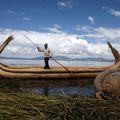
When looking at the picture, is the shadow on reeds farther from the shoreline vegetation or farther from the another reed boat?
the another reed boat

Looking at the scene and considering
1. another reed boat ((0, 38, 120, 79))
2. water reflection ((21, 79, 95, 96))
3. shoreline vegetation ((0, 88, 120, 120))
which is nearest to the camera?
shoreline vegetation ((0, 88, 120, 120))

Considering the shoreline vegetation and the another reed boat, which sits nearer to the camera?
the shoreline vegetation

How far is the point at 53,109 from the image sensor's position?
6125mm

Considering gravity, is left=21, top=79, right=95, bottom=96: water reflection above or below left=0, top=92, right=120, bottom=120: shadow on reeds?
below

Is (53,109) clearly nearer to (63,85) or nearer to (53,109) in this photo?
(53,109)

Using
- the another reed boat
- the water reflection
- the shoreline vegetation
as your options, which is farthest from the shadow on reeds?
the another reed boat

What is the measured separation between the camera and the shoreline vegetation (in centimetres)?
568

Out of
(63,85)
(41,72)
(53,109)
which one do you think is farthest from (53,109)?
(41,72)

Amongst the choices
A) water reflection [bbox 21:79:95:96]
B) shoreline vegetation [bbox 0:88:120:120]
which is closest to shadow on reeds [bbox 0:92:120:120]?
shoreline vegetation [bbox 0:88:120:120]

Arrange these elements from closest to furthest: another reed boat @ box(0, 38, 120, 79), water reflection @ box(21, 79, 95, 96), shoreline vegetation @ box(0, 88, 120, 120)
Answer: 1. shoreline vegetation @ box(0, 88, 120, 120)
2. water reflection @ box(21, 79, 95, 96)
3. another reed boat @ box(0, 38, 120, 79)

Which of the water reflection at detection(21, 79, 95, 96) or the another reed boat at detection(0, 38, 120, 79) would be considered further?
the another reed boat at detection(0, 38, 120, 79)

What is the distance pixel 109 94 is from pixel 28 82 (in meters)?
8.89

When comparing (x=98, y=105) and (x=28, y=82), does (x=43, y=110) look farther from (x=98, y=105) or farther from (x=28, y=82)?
(x=28, y=82)

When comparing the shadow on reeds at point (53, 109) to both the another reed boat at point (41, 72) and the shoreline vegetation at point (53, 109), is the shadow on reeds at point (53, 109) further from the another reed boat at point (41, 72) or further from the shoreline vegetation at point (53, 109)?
the another reed boat at point (41, 72)
